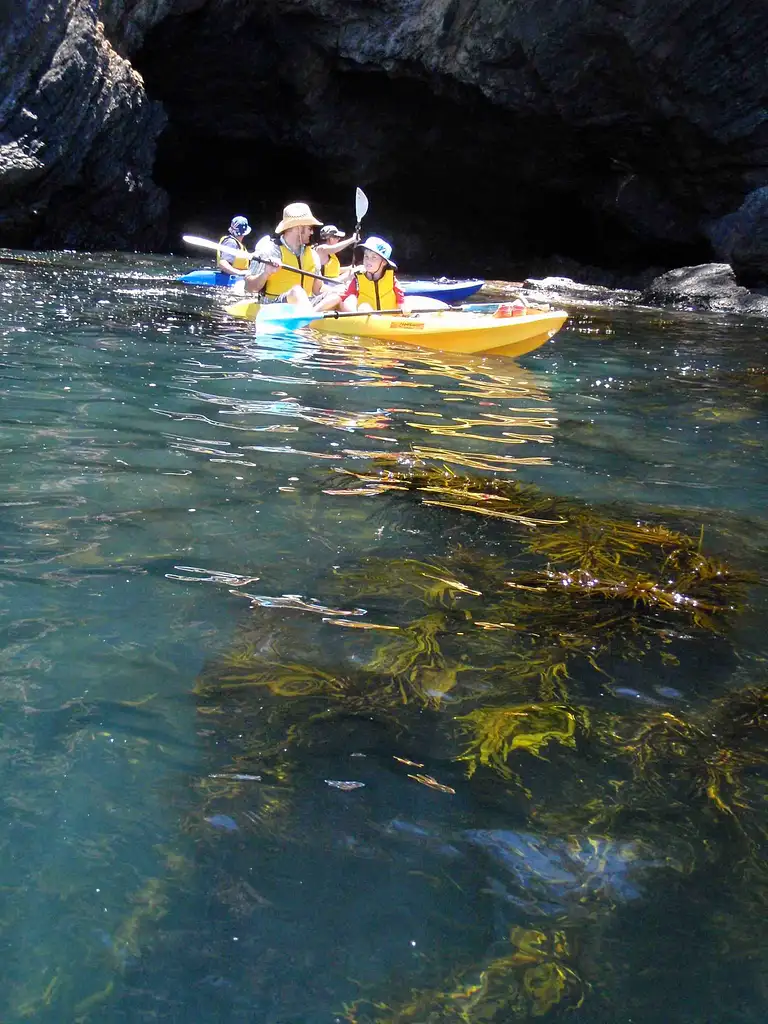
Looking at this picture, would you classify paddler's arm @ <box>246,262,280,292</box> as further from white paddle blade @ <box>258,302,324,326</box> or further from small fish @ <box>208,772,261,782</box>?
small fish @ <box>208,772,261,782</box>

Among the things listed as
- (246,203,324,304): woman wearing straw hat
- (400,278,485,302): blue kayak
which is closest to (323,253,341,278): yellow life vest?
(246,203,324,304): woman wearing straw hat

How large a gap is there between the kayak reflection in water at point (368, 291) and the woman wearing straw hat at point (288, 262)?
1.67 feet

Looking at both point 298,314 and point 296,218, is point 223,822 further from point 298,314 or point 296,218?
point 296,218

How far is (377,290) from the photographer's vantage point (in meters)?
9.22

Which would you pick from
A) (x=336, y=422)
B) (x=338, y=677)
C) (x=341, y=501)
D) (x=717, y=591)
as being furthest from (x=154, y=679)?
(x=336, y=422)

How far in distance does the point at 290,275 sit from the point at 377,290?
1.87 meters

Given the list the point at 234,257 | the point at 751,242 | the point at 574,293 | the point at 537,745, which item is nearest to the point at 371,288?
the point at 234,257

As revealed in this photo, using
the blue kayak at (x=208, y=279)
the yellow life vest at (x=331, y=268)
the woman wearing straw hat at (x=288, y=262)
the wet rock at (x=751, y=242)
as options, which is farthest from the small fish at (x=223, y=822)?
the wet rock at (x=751, y=242)

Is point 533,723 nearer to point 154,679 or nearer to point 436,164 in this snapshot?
point 154,679

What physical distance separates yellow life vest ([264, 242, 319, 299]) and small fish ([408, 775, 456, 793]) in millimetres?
8982

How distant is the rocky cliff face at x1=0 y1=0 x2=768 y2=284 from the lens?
1791 centimetres

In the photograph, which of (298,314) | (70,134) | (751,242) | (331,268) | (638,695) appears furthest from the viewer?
(70,134)

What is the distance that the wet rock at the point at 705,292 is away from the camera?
1666cm

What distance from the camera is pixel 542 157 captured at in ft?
77.5
